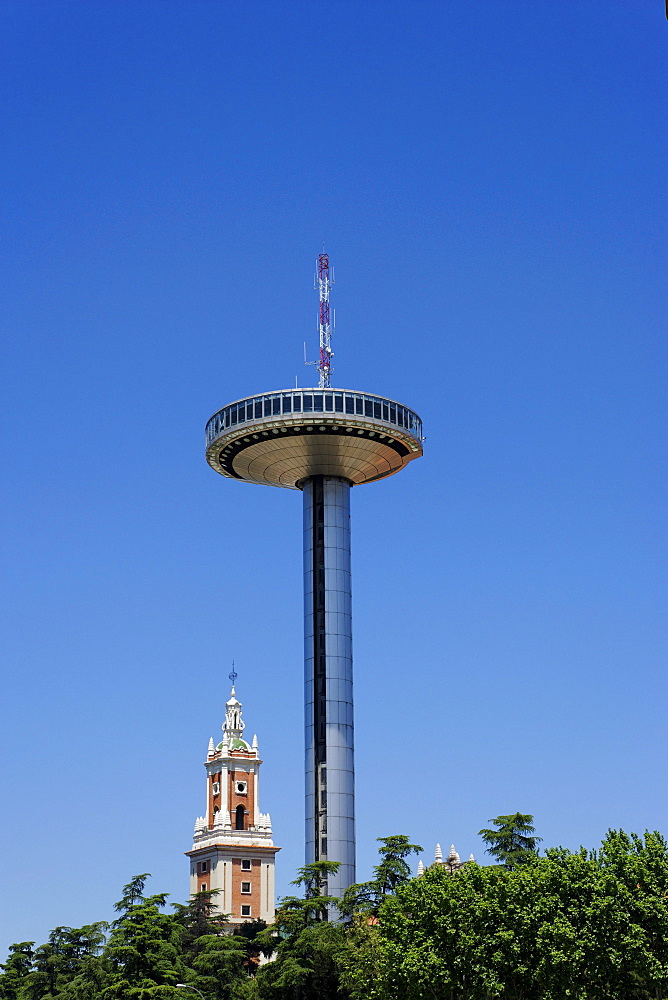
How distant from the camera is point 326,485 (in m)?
143

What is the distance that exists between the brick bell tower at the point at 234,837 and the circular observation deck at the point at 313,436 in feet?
136

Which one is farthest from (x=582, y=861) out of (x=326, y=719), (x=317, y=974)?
(x=326, y=719)

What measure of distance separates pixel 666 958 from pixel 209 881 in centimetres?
9991

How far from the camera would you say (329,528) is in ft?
461

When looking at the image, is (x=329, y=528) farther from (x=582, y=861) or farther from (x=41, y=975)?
(x=582, y=861)

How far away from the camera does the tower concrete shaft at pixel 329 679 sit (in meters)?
131

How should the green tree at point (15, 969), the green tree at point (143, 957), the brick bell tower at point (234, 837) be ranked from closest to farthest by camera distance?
1. the green tree at point (143, 957)
2. the green tree at point (15, 969)
3. the brick bell tower at point (234, 837)

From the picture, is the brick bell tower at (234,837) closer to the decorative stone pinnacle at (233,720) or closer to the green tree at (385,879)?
the decorative stone pinnacle at (233,720)

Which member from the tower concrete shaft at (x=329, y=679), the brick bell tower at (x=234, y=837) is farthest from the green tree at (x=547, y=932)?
the brick bell tower at (x=234, y=837)

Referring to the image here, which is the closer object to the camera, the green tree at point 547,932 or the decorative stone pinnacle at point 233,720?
the green tree at point 547,932

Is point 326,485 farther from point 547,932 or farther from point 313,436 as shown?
point 547,932

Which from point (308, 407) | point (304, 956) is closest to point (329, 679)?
point (308, 407)

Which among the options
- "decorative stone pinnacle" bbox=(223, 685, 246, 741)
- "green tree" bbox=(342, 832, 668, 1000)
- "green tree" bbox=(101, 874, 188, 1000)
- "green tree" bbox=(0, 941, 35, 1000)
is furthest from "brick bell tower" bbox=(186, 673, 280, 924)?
"green tree" bbox=(342, 832, 668, 1000)

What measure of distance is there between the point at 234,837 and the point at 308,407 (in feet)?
191
